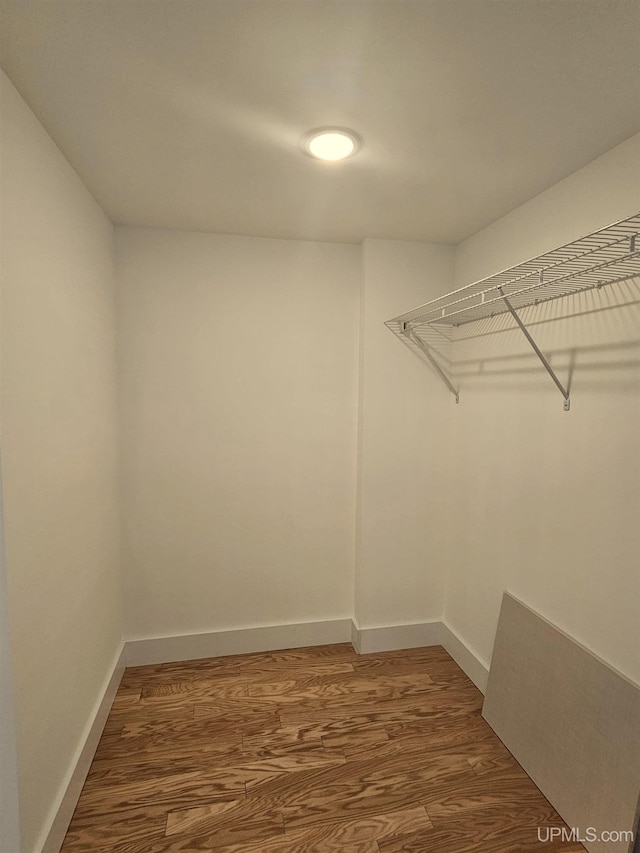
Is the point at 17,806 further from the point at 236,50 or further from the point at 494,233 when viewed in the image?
the point at 494,233

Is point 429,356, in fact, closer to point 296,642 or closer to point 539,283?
point 539,283

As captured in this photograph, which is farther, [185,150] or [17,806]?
[185,150]

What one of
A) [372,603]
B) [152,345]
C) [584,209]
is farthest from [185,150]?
[372,603]

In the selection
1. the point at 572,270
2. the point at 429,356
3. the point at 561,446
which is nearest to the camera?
the point at 572,270

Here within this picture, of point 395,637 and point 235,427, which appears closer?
point 235,427

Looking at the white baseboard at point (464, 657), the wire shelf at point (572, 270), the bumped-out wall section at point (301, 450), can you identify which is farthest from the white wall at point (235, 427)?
the wire shelf at point (572, 270)

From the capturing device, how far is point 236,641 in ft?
8.51

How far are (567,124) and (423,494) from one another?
6.03ft

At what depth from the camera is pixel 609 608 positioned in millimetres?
1555

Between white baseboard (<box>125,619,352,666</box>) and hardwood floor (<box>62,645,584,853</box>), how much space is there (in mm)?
77

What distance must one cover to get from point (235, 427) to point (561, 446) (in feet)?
5.27

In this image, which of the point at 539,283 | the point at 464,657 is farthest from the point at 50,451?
the point at 464,657

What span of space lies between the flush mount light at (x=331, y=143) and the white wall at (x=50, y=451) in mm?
850

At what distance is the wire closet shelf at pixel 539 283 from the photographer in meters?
1.29
